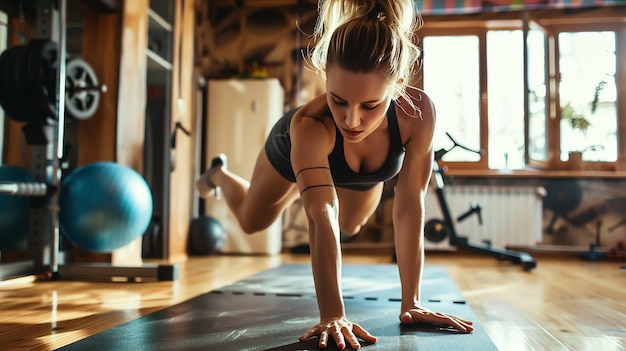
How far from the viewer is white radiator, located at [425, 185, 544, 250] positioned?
4430mm

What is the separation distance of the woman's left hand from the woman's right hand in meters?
0.22

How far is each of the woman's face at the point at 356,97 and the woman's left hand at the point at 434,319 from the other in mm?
528

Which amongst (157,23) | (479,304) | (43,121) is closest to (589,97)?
(479,304)

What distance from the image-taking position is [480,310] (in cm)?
189

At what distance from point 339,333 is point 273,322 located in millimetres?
388

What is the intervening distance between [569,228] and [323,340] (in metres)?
4.04

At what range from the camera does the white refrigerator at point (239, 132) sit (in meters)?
4.35

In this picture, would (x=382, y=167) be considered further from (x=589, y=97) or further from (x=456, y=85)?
(x=589, y=97)

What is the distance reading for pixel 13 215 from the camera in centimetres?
237

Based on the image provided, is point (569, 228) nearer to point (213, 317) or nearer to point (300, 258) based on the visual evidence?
point (300, 258)

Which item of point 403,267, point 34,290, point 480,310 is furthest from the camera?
point 34,290

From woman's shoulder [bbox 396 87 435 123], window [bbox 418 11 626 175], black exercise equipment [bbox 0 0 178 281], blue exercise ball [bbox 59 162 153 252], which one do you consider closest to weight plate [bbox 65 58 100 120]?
black exercise equipment [bbox 0 0 178 281]

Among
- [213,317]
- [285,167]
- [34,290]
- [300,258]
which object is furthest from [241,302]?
[300,258]

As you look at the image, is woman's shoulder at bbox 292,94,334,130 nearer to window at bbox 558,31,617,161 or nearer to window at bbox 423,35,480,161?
window at bbox 423,35,480,161
